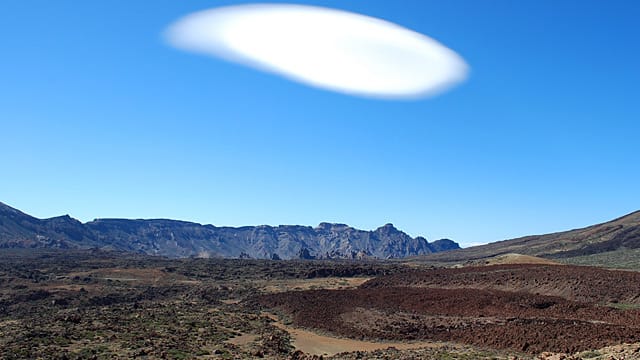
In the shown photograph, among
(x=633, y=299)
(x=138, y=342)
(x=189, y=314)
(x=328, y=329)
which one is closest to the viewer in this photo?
(x=138, y=342)

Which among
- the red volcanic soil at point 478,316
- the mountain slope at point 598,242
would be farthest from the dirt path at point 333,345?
the mountain slope at point 598,242

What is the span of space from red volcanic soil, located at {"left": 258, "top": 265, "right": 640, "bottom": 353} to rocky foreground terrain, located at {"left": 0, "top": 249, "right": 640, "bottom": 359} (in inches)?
4.6

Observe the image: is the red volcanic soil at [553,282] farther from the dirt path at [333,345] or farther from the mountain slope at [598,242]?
the mountain slope at [598,242]

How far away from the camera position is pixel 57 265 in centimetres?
12438

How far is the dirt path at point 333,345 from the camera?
126 ft

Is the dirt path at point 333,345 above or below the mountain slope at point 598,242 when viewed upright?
below

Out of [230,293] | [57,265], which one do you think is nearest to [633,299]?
[230,293]

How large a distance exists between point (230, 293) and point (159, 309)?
70.6ft

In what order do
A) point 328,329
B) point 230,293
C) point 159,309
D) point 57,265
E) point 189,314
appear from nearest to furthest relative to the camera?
point 328,329 → point 189,314 → point 159,309 → point 230,293 → point 57,265

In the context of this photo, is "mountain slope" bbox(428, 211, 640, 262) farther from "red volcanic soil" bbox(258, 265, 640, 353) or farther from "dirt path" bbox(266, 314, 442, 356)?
"dirt path" bbox(266, 314, 442, 356)

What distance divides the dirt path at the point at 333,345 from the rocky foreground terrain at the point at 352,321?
151mm

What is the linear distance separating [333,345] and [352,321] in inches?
375

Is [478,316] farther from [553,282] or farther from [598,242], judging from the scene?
[598,242]

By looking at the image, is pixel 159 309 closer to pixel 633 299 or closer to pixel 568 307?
pixel 568 307
